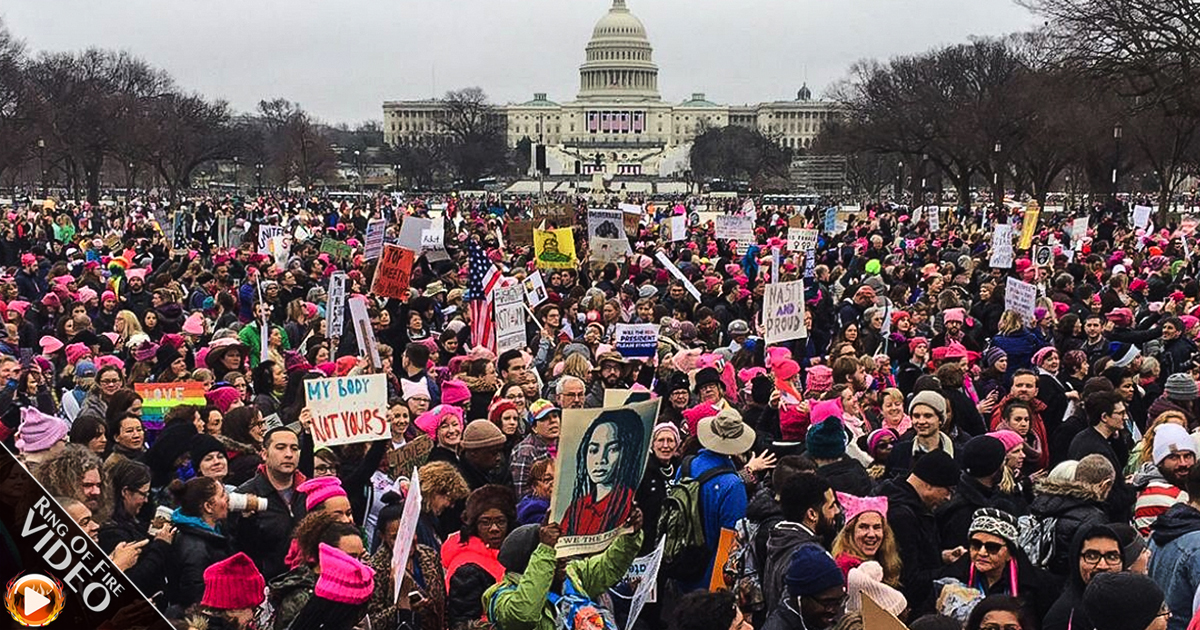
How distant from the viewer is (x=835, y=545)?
5.38 m

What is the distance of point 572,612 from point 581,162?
469 feet

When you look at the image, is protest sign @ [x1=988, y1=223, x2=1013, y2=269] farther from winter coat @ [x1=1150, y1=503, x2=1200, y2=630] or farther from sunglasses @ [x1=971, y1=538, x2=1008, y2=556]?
sunglasses @ [x1=971, y1=538, x2=1008, y2=556]

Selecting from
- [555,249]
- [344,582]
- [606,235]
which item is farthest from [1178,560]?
[606,235]

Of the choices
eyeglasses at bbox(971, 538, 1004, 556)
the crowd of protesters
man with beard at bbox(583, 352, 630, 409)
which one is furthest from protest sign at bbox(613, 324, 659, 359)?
eyeglasses at bbox(971, 538, 1004, 556)

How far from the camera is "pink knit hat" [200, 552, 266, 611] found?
4.51m

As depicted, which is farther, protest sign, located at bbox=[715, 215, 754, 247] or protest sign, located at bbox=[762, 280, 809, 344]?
protest sign, located at bbox=[715, 215, 754, 247]

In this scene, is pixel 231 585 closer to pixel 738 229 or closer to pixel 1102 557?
pixel 1102 557

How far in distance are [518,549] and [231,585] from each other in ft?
3.39

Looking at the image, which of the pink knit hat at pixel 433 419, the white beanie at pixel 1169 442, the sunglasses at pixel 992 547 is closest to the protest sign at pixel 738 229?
the pink knit hat at pixel 433 419

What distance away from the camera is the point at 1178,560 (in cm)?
529

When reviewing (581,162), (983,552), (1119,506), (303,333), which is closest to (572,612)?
(983,552)

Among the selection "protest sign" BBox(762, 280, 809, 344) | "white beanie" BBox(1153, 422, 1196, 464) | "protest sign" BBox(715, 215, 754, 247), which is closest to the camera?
"white beanie" BBox(1153, 422, 1196, 464)

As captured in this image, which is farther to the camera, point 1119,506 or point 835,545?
point 1119,506

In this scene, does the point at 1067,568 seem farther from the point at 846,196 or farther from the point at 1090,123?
the point at 846,196
